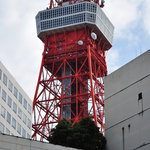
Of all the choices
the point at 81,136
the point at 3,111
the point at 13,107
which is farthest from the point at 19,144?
the point at 13,107

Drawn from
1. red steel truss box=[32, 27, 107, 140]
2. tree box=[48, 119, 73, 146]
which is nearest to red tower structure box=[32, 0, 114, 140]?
red steel truss box=[32, 27, 107, 140]

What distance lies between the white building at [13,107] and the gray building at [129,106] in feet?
60.9

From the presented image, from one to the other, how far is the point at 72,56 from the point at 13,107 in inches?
1286

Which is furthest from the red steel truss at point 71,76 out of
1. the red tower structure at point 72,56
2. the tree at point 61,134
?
the tree at point 61,134

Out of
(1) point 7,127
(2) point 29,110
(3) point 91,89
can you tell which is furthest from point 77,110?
(1) point 7,127

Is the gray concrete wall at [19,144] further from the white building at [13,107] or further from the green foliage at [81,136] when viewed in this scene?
the white building at [13,107]

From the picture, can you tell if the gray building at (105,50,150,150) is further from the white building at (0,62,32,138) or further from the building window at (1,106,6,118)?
the white building at (0,62,32,138)

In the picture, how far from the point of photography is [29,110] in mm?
83438

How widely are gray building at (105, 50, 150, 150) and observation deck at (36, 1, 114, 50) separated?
168 feet

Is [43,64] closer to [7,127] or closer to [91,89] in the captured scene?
[91,89]

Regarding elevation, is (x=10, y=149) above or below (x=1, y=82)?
below

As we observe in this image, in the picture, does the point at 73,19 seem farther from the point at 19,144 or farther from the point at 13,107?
the point at 19,144

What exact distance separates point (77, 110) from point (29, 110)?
61.2 ft

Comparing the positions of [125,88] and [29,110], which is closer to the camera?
[125,88]
